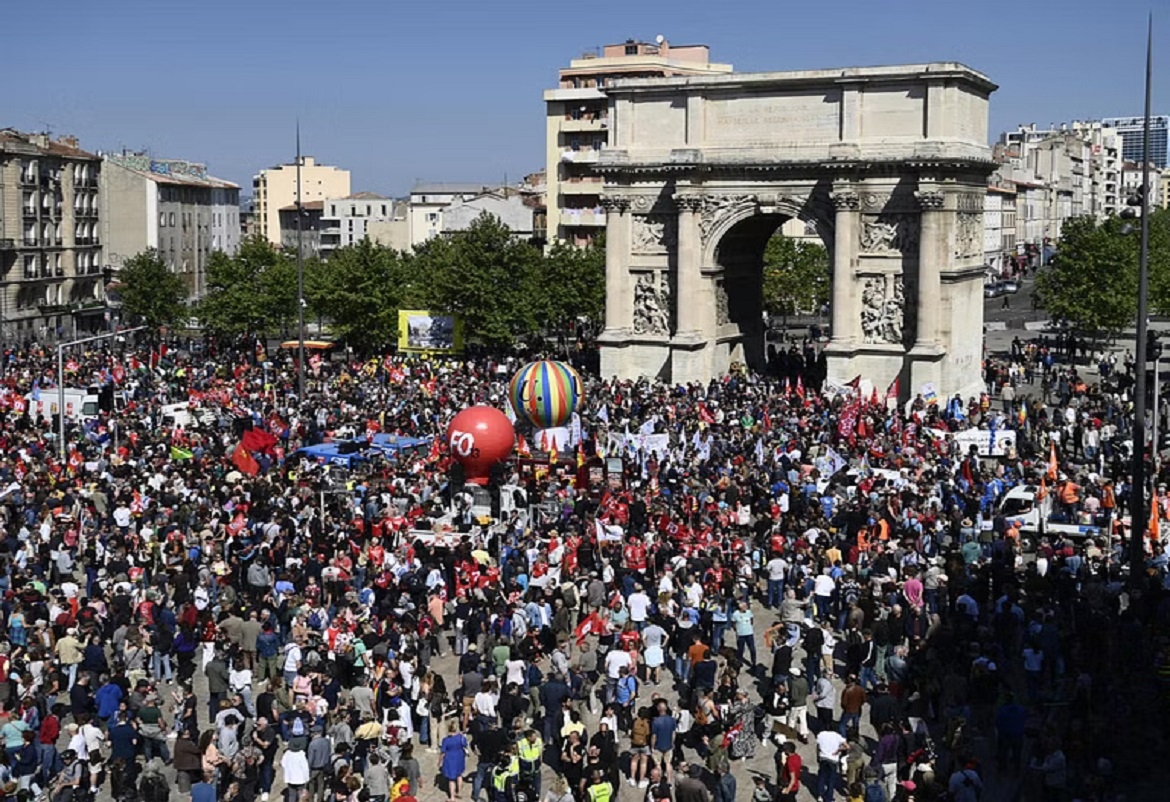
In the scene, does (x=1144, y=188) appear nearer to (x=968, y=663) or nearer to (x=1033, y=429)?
(x=968, y=663)

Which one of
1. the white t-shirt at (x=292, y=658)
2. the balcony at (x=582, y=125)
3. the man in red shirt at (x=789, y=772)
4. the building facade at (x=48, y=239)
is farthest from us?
the balcony at (x=582, y=125)

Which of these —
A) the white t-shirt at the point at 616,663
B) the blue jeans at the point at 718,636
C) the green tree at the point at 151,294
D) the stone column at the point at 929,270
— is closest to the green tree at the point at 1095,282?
the stone column at the point at 929,270

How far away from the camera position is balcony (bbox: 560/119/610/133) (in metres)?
95.3

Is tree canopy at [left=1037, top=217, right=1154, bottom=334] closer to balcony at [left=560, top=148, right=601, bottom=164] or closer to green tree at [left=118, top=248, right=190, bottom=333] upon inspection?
balcony at [left=560, top=148, right=601, bottom=164]

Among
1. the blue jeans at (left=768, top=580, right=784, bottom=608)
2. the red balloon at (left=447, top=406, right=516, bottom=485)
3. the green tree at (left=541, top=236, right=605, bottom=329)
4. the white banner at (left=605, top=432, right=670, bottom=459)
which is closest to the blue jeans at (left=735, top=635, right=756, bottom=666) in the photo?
the blue jeans at (left=768, top=580, right=784, bottom=608)

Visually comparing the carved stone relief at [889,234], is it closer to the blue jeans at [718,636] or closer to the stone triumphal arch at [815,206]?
the stone triumphal arch at [815,206]

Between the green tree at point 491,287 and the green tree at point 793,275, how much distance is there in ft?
82.7

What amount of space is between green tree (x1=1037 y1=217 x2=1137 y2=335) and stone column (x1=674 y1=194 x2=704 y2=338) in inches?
980

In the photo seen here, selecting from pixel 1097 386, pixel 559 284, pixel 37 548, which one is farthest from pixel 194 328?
pixel 37 548

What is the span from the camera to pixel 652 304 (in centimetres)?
5762

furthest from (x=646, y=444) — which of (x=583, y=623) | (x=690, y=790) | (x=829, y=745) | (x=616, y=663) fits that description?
(x=690, y=790)

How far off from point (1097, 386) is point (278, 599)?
3847cm

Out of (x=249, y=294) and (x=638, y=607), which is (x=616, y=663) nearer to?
(x=638, y=607)

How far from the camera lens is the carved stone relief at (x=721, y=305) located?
57.6 m
